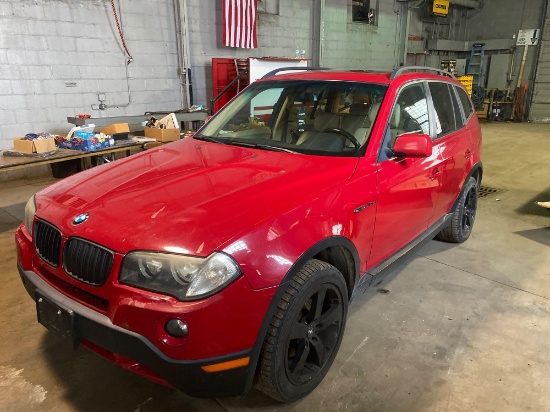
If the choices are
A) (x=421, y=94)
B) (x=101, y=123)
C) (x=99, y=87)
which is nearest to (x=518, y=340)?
(x=421, y=94)

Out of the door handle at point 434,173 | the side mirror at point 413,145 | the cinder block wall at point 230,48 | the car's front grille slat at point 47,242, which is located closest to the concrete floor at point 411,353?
the car's front grille slat at point 47,242

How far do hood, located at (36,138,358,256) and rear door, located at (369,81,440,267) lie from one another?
0.31 meters

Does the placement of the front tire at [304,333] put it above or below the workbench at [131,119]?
below

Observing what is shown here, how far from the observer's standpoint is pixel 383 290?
3012 mm

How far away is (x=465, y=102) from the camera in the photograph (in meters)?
3.69

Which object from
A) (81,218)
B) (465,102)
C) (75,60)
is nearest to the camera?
(81,218)

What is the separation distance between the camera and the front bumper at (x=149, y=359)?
1.48 meters

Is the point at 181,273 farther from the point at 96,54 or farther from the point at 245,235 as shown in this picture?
the point at 96,54

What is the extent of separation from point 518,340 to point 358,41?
32.2 feet

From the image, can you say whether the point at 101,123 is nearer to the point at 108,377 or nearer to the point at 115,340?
the point at 108,377

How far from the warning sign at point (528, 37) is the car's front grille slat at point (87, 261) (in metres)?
15.1

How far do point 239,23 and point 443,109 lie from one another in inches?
224

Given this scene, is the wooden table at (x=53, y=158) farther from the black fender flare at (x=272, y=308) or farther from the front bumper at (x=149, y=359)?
the black fender flare at (x=272, y=308)

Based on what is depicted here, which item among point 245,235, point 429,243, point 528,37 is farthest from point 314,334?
point 528,37
